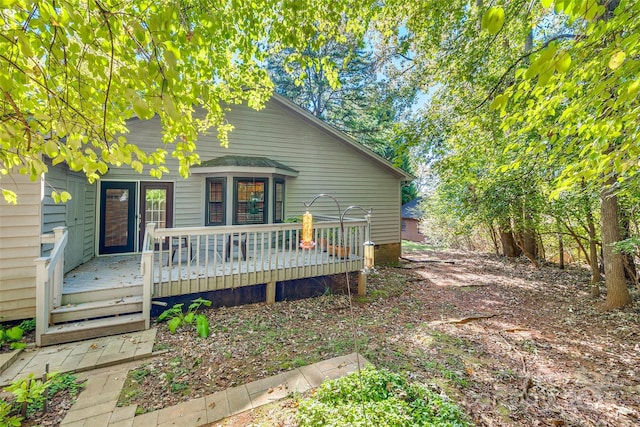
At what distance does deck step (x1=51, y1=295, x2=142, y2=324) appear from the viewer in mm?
3995

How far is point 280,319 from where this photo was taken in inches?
195

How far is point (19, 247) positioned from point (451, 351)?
6.73 metres

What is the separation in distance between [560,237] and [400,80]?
807 centimetres

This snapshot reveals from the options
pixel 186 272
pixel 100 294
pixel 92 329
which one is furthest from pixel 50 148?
pixel 186 272

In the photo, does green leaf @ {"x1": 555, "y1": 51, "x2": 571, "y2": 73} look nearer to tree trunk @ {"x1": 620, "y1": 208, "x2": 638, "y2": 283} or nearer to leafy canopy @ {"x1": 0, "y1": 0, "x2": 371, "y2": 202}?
leafy canopy @ {"x1": 0, "y1": 0, "x2": 371, "y2": 202}

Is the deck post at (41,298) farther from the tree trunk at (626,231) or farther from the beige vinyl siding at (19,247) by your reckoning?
the tree trunk at (626,231)

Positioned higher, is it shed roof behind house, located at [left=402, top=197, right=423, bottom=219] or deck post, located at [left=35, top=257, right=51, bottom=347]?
shed roof behind house, located at [left=402, top=197, right=423, bottom=219]

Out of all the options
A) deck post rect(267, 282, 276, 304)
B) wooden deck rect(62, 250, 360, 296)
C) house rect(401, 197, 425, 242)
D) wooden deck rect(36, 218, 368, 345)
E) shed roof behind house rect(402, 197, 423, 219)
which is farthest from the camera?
house rect(401, 197, 425, 242)

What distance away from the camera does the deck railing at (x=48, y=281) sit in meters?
3.59

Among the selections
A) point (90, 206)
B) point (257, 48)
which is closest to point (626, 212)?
point (257, 48)

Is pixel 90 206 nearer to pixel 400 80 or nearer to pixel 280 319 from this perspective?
pixel 280 319

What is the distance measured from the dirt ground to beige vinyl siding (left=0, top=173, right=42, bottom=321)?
2.14m

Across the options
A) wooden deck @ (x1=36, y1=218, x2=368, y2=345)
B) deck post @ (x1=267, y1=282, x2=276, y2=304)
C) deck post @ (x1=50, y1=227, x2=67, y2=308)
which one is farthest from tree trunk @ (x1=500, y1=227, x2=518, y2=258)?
deck post @ (x1=50, y1=227, x2=67, y2=308)

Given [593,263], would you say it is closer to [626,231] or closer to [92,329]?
[626,231]
